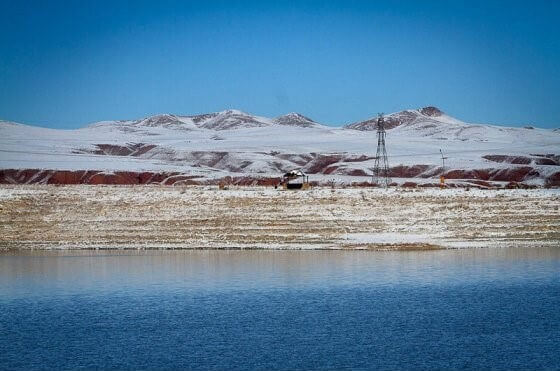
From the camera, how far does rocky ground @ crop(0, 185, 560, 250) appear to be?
146 ft

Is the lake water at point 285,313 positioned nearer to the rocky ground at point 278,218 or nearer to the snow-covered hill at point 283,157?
the rocky ground at point 278,218

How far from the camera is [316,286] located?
29.6m

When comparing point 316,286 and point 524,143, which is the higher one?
point 524,143

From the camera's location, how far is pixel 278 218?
49969 mm

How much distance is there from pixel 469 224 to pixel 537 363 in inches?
1174

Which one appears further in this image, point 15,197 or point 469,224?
point 15,197

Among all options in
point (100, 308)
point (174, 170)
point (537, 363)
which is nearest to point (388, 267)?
point (100, 308)

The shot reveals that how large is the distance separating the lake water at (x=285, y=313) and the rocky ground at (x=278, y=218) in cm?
668

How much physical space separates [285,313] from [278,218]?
1008 inches

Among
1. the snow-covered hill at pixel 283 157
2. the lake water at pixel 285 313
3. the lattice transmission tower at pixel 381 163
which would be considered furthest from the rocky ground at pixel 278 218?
the snow-covered hill at pixel 283 157

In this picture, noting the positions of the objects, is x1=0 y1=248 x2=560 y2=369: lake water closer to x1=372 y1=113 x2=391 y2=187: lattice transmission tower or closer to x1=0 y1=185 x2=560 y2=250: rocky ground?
x1=0 y1=185 x2=560 y2=250: rocky ground

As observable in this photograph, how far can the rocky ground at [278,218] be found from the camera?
44469mm

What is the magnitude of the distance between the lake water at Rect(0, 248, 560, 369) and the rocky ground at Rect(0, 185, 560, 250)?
668 cm

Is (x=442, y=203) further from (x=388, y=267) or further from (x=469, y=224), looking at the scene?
(x=388, y=267)
